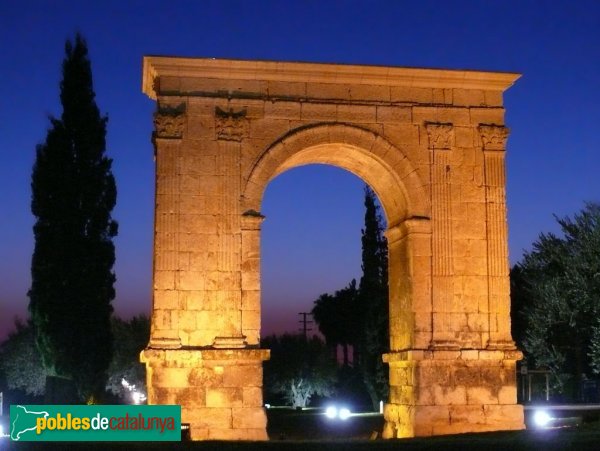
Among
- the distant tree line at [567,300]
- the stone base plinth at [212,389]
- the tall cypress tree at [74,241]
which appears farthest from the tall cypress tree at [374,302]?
the stone base plinth at [212,389]

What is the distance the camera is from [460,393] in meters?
18.9

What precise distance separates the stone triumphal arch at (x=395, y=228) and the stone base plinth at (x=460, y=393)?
0.03 metres

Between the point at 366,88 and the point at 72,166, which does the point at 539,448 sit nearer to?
the point at 366,88

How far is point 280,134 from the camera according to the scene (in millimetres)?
19172

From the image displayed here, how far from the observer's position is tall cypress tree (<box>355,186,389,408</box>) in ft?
127

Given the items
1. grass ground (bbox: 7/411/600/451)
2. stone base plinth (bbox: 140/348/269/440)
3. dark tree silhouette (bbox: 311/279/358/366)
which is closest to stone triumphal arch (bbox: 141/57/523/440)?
stone base plinth (bbox: 140/348/269/440)

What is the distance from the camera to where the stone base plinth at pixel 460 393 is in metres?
18.7

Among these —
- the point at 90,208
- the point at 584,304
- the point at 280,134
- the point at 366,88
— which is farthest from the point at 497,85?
the point at 90,208

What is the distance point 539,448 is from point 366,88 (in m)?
8.69

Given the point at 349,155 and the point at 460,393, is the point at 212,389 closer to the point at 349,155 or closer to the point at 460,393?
the point at 460,393

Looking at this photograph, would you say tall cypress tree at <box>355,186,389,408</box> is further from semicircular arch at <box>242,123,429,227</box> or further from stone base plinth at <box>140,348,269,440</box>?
stone base plinth at <box>140,348,269,440</box>

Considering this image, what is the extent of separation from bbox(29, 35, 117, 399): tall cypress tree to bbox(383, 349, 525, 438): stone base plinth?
40.2 feet

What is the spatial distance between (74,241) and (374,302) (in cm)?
1568

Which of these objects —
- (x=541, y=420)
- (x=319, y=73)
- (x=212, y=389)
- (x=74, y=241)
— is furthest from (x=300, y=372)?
(x=319, y=73)
